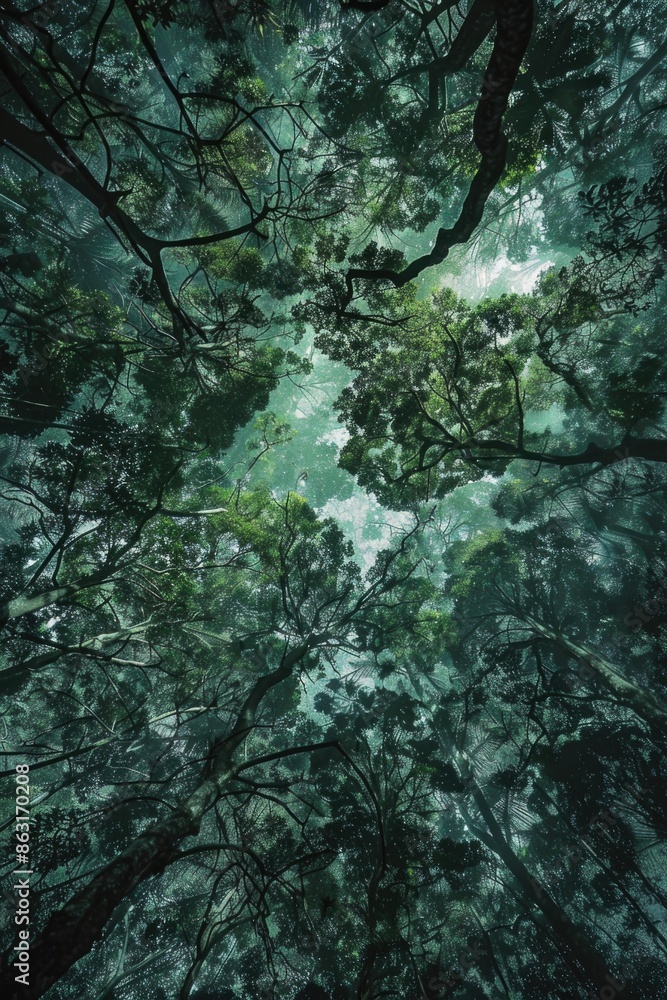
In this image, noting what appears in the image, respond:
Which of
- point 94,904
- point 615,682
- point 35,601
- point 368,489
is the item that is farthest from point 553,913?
point 35,601

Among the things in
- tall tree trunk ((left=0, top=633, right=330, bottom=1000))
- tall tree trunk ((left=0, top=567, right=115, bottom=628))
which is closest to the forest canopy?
tall tree trunk ((left=0, top=567, right=115, bottom=628))

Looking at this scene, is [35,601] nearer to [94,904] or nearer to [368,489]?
[94,904]

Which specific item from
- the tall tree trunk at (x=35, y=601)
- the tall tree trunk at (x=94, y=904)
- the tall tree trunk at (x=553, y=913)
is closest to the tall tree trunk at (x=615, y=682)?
the tall tree trunk at (x=553, y=913)

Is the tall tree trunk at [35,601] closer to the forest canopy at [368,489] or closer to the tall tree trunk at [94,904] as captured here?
the forest canopy at [368,489]

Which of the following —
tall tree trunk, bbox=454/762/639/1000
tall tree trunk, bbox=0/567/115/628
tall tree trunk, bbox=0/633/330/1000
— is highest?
tall tree trunk, bbox=0/567/115/628

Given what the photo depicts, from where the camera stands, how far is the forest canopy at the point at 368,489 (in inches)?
273

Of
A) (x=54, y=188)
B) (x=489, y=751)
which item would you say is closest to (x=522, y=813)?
(x=489, y=751)

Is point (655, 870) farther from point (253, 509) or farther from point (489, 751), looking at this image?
point (253, 509)

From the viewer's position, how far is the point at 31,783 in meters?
10.1

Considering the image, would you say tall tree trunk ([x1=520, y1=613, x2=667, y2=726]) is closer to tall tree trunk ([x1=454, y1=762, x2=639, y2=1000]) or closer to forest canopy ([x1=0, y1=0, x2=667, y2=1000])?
forest canopy ([x1=0, y1=0, x2=667, y2=1000])

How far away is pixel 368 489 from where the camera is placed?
30.6 feet

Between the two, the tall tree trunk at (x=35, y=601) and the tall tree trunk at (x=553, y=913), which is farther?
the tall tree trunk at (x=553, y=913)

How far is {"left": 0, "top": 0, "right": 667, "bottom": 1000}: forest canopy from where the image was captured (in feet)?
22.7

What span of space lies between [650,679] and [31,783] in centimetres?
1253
